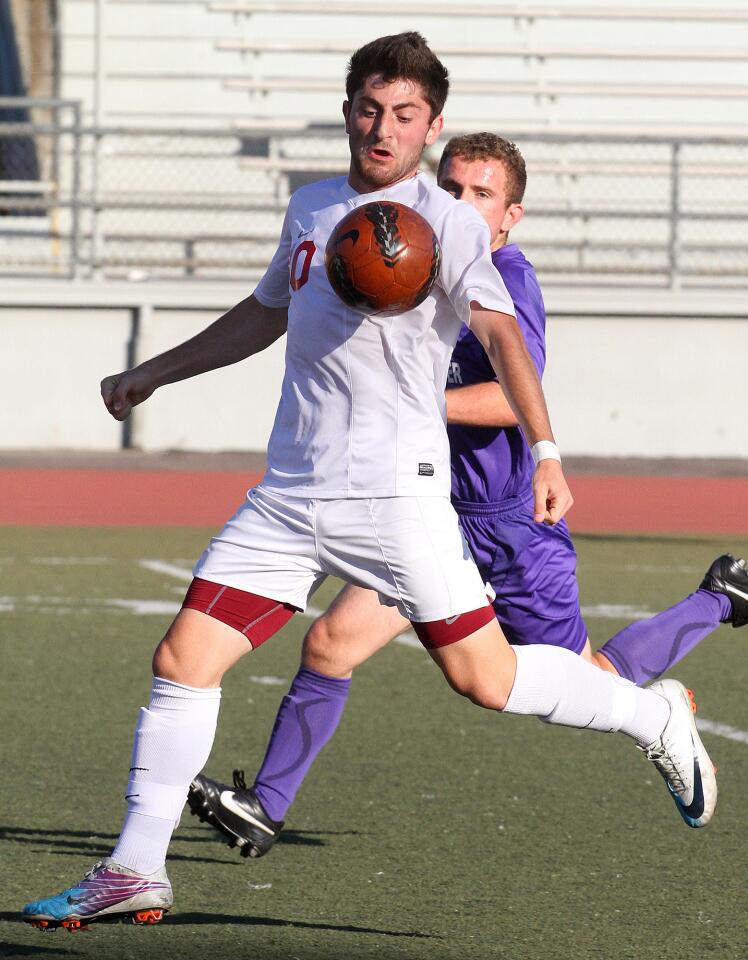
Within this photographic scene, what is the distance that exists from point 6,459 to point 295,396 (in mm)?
12033

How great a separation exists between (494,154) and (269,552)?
57.9 inches

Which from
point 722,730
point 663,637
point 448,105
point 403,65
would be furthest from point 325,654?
point 448,105

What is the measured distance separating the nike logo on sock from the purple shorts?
0.87 m

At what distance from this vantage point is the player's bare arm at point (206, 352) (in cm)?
406

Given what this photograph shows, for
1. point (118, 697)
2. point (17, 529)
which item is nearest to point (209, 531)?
point (17, 529)

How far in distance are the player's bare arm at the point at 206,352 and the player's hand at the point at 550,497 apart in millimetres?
898

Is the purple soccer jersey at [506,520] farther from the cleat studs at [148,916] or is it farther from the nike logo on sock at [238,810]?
the cleat studs at [148,916]

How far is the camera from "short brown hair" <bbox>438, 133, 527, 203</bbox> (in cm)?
460

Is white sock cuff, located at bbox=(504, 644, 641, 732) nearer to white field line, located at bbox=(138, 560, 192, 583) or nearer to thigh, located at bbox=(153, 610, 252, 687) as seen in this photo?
thigh, located at bbox=(153, 610, 252, 687)

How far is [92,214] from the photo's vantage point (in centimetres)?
1644

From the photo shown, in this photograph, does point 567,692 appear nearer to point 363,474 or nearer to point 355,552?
point 355,552

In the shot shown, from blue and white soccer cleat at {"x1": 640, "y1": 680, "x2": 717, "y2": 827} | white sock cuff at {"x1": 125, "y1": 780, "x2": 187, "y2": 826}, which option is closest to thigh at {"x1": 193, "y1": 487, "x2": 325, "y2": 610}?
white sock cuff at {"x1": 125, "y1": 780, "x2": 187, "y2": 826}

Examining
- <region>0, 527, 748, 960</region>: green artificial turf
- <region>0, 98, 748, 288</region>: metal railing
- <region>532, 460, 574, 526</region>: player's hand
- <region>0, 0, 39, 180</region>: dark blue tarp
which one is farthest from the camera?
<region>0, 0, 39, 180</region>: dark blue tarp

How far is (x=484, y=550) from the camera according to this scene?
4586 millimetres
